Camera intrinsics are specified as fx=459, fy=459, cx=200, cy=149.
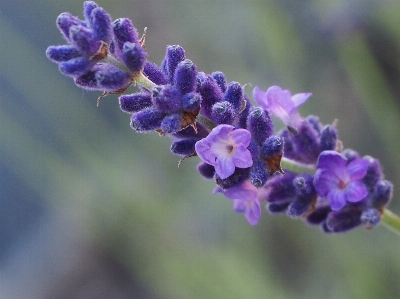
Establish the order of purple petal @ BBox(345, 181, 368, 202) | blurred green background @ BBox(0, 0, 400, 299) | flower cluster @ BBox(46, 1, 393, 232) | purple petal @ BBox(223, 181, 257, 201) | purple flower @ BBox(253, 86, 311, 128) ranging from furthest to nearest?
blurred green background @ BBox(0, 0, 400, 299), purple flower @ BBox(253, 86, 311, 128), purple petal @ BBox(345, 181, 368, 202), purple petal @ BBox(223, 181, 257, 201), flower cluster @ BBox(46, 1, 393, 232)

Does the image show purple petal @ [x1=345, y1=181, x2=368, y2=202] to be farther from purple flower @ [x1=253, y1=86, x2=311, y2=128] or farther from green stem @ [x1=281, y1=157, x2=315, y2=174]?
purple flower @ [x1=253, y1=86, x2=311, y2=128]

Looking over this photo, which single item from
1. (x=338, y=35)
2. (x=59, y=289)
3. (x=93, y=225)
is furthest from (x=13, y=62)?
(x=338, y=35)

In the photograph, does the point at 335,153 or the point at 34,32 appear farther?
the point at 34,32

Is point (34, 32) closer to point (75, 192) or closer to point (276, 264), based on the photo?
point (75, 192)

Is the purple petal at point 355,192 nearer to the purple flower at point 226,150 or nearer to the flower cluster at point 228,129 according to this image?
the flower cluster at point 228,129

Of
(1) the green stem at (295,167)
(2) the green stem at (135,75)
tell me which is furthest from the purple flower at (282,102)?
(2) the green stem at (135,75)

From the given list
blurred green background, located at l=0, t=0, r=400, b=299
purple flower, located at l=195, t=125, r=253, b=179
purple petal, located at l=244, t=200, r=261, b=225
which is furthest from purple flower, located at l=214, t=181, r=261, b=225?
blurred green background, located at l=0, t=0, r=400, b=299

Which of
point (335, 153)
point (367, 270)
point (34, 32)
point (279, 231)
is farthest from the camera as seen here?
point (34, 32)

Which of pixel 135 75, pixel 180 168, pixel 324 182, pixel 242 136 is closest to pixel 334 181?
pixel 324 182
